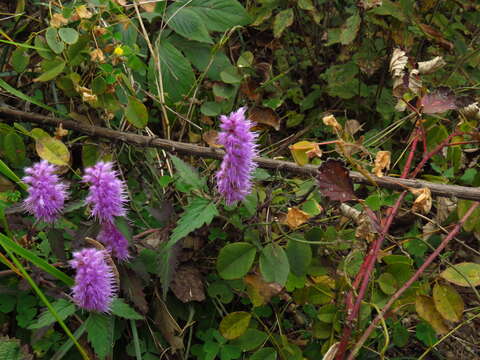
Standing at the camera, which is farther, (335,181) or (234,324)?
(234,324)

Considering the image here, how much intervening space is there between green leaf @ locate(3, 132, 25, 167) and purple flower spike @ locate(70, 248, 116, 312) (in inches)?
16.8

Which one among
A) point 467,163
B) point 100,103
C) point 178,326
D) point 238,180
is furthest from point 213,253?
point 467,163

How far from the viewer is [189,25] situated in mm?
1438

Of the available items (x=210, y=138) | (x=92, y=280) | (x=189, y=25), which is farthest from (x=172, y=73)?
(x=92, y=280)

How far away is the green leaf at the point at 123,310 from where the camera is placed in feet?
3.22

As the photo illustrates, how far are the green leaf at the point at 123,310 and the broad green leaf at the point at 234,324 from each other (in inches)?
8.8

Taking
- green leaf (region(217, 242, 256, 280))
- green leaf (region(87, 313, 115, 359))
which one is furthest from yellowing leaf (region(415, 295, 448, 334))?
green leaf (region(87, 313, 115, 359))

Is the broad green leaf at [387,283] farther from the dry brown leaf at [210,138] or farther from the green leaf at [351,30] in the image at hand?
the green leaf at [351,30]

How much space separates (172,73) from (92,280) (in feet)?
2.29

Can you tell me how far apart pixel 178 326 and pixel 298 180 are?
0.45m

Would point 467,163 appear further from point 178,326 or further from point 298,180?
point 178,326

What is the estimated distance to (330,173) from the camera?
104 centimetres

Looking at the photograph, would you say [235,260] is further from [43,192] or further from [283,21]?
[283,21]

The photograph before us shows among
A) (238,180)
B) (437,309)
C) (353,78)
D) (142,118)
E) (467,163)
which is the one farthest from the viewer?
(353,78)
